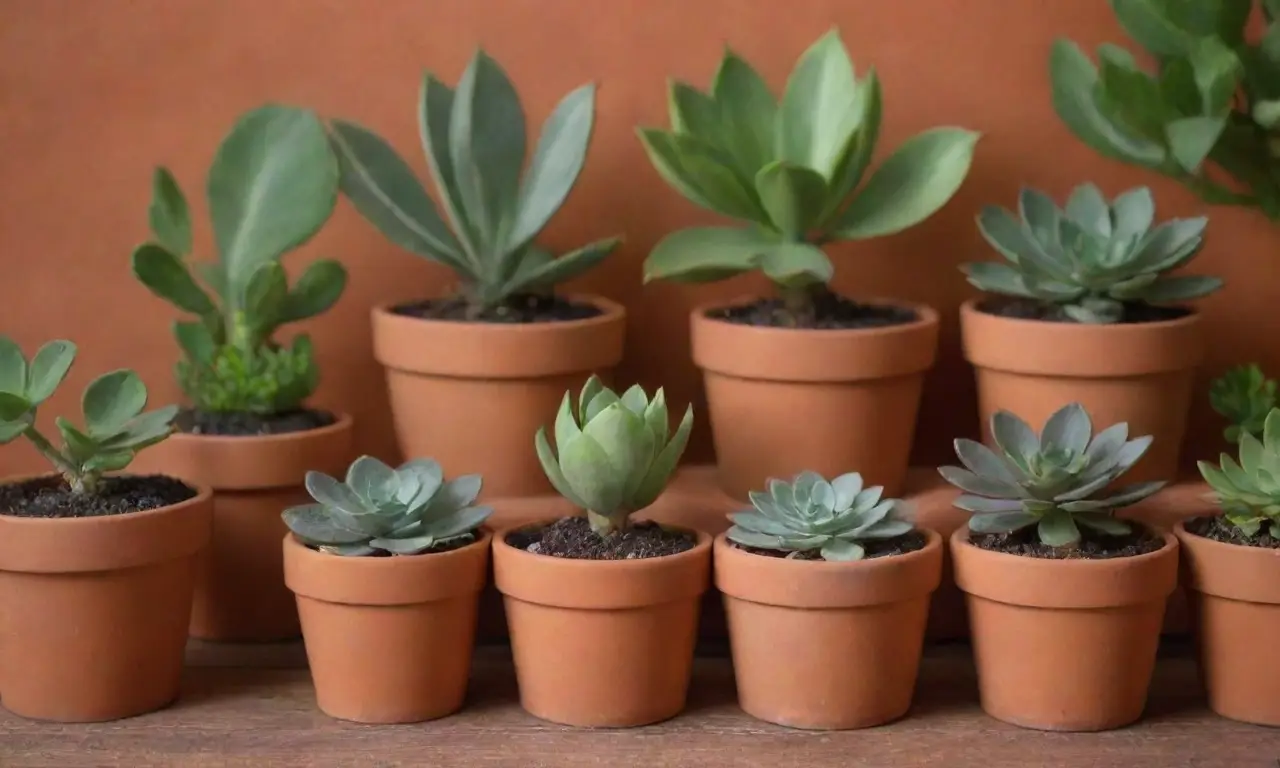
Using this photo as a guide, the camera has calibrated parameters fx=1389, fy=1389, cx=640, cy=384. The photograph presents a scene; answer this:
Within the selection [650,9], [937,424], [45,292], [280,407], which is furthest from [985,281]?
[45,292]

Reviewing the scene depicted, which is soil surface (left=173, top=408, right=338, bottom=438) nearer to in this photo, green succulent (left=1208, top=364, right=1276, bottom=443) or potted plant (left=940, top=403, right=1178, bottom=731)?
potted plant (left=940, top=403, right=1178, bottom=731)

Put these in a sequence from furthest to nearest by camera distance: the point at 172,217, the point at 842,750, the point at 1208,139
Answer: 1. the point at 172,217
2. the point at 1208,139
3. the point at 842,750

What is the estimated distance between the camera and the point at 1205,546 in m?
0.98

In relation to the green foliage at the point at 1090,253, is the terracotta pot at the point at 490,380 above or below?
below

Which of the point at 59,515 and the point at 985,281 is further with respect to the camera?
the point at 985,281

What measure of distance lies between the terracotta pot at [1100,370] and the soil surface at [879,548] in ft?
0.51

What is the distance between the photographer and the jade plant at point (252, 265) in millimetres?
1114

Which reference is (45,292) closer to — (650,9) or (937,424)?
(650,9)

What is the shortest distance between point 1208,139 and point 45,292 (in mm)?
980

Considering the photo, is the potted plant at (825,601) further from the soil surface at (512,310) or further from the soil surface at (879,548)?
the soil surface at (512,310)

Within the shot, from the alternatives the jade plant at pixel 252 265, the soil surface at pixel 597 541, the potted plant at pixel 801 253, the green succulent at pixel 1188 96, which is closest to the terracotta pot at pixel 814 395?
the potted plant at pixel 801 253

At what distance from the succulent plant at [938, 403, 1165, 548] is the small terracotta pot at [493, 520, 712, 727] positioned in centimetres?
20

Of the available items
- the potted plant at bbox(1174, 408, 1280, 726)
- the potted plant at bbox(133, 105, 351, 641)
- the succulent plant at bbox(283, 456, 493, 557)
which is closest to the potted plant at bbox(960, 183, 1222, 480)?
the potted plant at bbox(1174, 408, 1280, 726)

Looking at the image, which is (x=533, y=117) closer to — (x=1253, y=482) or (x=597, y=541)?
(x=597, y=541)
